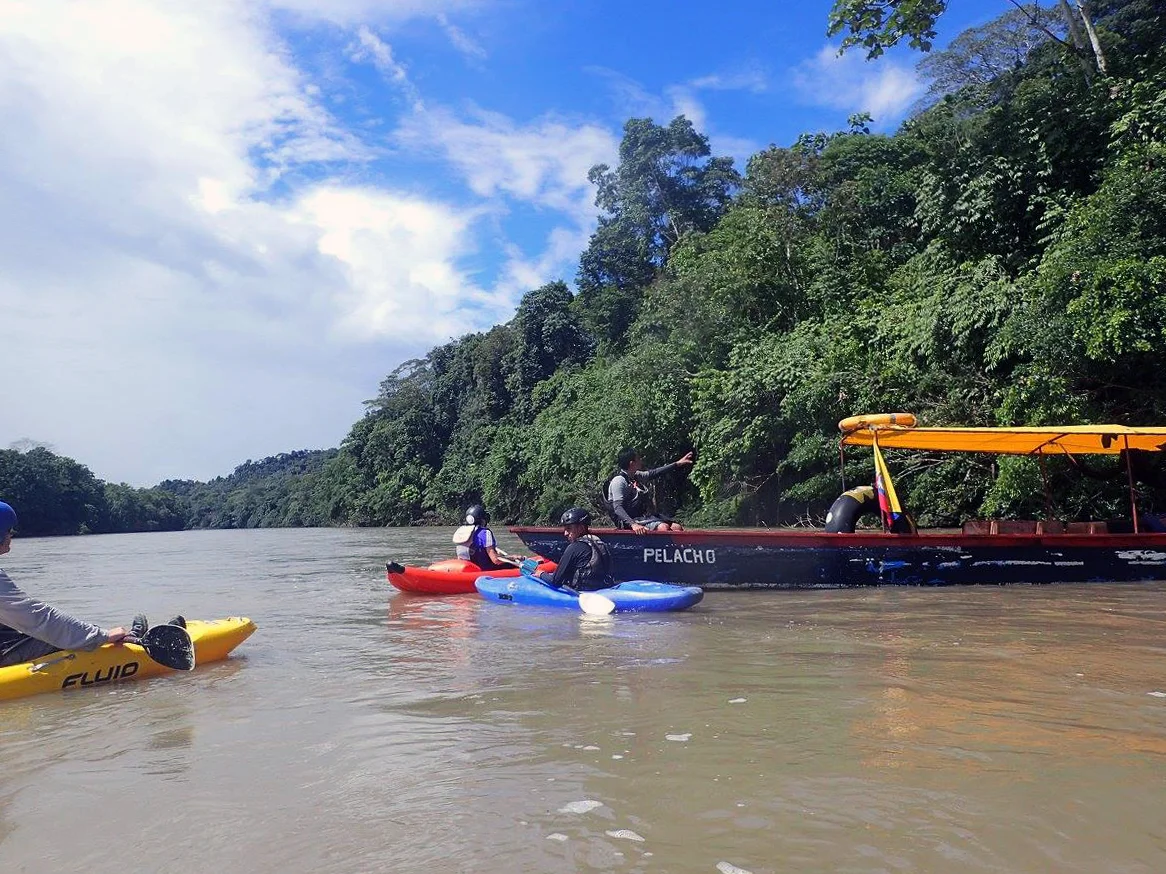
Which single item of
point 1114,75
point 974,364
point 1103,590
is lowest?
point 1103,590

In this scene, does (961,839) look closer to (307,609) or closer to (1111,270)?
(307,609)

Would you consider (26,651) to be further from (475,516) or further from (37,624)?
(475,516)

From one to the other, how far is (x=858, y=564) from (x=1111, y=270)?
6349 mm

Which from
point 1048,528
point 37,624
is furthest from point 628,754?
point 1048,528

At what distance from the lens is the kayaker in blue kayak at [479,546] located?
38.2ft

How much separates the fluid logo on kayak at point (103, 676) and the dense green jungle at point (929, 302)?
460 inches

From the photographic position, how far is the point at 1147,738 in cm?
383

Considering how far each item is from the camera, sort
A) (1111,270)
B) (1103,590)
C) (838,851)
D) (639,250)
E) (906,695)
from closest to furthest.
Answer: (838,851)
(906,695)
(1103,590)
(1111,270)
(639,250)

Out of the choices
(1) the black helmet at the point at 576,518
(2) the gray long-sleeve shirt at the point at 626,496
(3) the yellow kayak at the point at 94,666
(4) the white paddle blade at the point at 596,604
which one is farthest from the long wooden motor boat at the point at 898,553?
(3) the yellow kayak at the point at 94,666

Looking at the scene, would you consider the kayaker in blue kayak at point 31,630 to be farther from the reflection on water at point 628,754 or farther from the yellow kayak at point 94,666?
the reflection on water at point 628,754

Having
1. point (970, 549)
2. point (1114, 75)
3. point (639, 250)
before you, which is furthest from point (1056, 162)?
point (639, 250)

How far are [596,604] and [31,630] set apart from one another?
4.80m

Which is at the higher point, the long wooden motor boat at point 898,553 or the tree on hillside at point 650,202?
the tree on hillside at point 650,202

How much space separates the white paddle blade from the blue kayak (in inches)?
2.0
